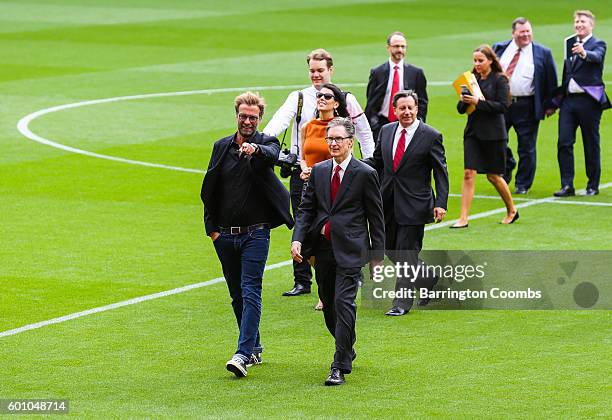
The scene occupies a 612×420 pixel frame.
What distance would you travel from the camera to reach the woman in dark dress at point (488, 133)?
19.3m

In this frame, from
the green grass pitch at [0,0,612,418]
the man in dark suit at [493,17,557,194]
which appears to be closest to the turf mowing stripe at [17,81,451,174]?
the green grass pitch at [0,0,612,418]

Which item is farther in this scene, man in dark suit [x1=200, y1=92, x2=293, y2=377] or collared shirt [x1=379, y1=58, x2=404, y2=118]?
collared shirt [x1=379, y1=58, x2=404, y2=118]

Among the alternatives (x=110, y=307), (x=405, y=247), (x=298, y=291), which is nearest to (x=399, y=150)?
(x=405, y=247)

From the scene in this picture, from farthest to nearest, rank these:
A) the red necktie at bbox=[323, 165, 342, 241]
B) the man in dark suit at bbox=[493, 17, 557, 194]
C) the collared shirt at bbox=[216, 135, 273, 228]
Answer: the man in dark suit at bbox=[493, 17, 557, 194] < the collared shirt at bbox=[216, 135, 273, 228] < the red necktie at bbox=[323, 165, 342, 241]

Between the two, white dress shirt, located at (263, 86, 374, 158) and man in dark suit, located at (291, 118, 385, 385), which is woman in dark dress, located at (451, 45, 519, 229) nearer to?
white dress shirt, located at (263, 86, 374, 158)

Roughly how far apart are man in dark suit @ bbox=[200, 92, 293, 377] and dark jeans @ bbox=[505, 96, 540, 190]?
9634 millimetres

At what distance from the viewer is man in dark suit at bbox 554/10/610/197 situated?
21484mm

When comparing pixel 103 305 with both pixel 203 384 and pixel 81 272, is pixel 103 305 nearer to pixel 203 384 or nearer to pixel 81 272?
pixel 81 272

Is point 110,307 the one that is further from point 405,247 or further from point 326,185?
point 326,185

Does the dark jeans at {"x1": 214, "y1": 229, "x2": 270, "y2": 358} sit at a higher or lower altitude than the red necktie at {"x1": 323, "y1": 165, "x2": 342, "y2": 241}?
lower

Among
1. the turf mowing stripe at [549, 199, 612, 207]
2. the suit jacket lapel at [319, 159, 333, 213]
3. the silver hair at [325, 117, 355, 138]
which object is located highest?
the silver hair at [325, 117, 355, 138]

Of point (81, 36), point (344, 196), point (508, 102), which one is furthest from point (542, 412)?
point (81, 36)

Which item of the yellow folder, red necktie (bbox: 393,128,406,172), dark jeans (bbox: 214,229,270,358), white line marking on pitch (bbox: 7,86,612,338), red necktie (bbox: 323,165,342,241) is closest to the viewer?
red necktie (bbox: 323,165,342,241)

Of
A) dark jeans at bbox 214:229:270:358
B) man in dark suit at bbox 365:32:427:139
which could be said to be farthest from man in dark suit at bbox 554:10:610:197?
dark jeans at bbox 214:229:270:358
